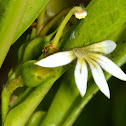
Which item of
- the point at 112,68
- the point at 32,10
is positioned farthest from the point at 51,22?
the point at 112,68

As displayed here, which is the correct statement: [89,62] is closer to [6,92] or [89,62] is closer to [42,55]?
[42,55]

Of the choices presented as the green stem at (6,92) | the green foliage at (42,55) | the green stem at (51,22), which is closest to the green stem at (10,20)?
the green foliage at (42,55)

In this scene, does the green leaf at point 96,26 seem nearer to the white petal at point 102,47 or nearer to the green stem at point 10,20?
the white petal at point 102,47

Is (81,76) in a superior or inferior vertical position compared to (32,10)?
inferior

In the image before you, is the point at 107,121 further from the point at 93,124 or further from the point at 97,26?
the point at 97,26

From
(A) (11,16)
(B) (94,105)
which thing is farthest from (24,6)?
(B) (94,105)

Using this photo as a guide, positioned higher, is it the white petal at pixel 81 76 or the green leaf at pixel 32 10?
the green leaf at pixel 32 10

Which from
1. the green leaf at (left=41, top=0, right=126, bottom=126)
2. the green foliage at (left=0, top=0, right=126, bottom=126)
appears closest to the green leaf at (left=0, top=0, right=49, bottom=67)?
the green foliage at (left=0, top=0, right=126, bottom=126)
